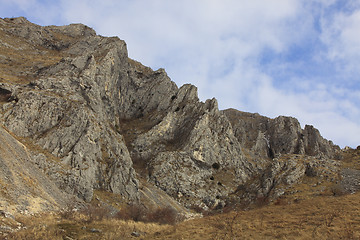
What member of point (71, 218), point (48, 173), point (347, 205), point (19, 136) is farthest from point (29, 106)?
point (347, 205)

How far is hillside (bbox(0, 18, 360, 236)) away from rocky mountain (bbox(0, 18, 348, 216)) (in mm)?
302

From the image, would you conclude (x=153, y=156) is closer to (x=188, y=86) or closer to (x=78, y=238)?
(x=188, y=86)

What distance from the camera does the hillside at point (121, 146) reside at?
40.6 metres

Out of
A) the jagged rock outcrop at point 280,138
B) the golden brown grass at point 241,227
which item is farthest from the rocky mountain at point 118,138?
the golden brown grass at point 241,227

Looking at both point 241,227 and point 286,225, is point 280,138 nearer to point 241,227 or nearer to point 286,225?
point 286,225

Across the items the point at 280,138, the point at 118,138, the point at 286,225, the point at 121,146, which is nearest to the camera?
the point at 286,225

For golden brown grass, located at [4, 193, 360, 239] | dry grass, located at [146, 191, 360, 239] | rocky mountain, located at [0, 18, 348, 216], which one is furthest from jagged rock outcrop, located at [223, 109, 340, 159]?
golden brown grass, located at [4, 193, 360, 239]

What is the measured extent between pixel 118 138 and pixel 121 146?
359cm

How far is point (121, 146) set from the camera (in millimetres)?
63344

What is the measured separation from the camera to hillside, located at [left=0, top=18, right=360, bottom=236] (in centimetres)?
4056

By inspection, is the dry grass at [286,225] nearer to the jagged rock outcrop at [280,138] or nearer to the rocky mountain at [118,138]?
the rocky mountain at [118,138]

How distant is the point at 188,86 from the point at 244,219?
89.1 metres

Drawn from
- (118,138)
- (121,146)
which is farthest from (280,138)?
(121,146)

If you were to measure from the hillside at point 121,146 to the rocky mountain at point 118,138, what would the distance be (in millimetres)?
302
